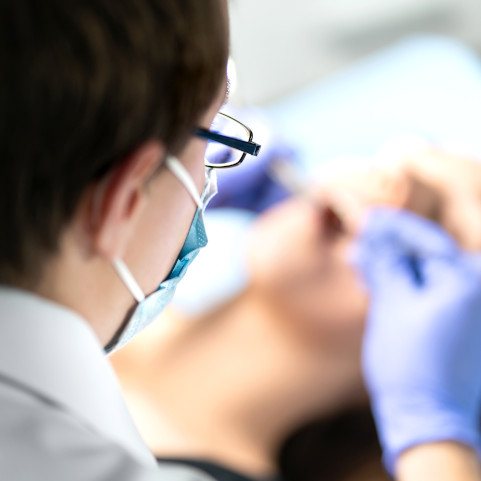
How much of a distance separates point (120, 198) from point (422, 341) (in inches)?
31.1

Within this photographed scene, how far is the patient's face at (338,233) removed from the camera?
4.53 feet

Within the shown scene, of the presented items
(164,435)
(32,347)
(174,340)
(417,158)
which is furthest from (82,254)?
(417,158)

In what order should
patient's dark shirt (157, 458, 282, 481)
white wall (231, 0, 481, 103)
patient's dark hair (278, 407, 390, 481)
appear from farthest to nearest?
1. white wall (231, 0, 481, 103)
2. patient's dark hair (278, 407, 390, 481)
3. patient's dark shirt (157, 458, 282, 481)

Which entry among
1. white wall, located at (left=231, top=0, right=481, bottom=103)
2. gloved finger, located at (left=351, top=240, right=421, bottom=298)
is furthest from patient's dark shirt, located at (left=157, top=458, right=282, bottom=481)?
white wall, located at (left=231, top=0, right=481, bottom=103)

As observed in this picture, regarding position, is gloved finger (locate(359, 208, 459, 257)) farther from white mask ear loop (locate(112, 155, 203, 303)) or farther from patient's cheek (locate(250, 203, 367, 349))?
white mask ear loop (locate(112, 155, 203, 303))

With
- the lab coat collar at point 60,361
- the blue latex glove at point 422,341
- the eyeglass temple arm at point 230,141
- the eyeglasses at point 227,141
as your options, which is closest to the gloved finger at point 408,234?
the blue latex glove at point 422,341

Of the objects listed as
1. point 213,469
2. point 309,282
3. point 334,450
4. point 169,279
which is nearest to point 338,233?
point 309,282

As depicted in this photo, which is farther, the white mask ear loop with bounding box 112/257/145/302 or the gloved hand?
the gloved hand

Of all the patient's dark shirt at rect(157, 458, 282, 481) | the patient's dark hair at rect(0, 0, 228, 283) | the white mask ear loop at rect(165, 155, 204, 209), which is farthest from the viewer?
the patient's dark shirt at rect(157, 458, 282, 481)

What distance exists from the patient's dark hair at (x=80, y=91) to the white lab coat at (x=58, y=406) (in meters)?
0.04

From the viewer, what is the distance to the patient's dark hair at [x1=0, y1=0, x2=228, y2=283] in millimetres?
489

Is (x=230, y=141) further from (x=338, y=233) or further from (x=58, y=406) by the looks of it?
(x=338, y=233)

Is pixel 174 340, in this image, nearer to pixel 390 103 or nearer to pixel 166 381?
pixel 166 381

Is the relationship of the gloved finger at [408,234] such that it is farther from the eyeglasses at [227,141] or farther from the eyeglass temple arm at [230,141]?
the eyeglass temple arm at [230,141]
